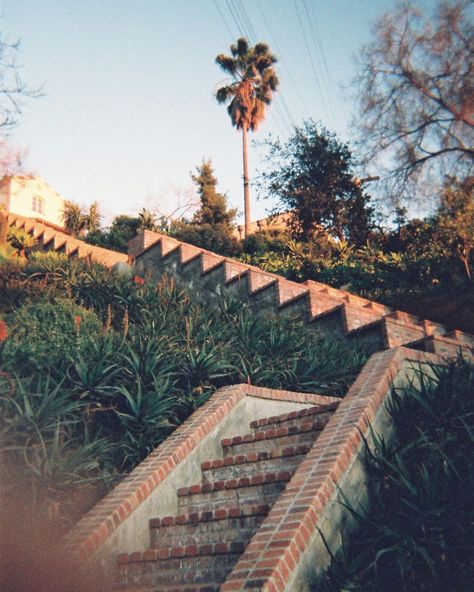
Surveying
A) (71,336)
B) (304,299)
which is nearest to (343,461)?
(71,336)

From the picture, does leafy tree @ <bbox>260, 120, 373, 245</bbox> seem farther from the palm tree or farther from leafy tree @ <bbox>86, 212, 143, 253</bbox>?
the palm tree

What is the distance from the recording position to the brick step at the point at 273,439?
5152mm

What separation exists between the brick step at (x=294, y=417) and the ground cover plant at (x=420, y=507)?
96cm

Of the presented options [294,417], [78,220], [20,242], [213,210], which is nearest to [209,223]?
[213,210]

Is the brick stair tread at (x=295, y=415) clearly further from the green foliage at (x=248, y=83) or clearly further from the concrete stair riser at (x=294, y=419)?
the green foliage at (x=248, y=83)

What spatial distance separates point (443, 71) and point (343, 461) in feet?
53.3

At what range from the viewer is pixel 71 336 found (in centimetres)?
772

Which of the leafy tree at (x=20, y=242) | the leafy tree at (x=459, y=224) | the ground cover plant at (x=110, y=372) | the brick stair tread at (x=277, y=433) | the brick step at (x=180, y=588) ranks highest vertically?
the leafy tree at (x=20, y=242)

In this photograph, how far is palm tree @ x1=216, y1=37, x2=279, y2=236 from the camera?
102ft

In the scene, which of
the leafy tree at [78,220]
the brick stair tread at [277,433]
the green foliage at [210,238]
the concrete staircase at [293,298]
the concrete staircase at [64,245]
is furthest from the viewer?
the leafy tree at [78,220]

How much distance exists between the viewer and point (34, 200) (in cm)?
3700

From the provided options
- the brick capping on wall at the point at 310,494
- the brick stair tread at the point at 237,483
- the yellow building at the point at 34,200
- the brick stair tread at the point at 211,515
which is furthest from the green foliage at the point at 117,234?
the brick capping on wall at the point at 310,494

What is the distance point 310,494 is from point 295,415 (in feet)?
6.86

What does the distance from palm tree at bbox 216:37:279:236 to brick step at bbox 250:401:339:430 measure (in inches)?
1006
